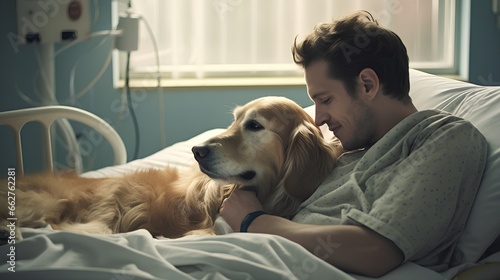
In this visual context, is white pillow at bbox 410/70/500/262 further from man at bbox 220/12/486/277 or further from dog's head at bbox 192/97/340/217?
dog's head at bbox 192/97/340/217

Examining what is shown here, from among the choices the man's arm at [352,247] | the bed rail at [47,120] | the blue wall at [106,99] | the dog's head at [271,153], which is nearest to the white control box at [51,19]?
the blue wall at [106,99]

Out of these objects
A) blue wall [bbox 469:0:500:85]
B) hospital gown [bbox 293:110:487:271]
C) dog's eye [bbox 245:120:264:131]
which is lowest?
hospital gown [bbox 293:110:487:271]

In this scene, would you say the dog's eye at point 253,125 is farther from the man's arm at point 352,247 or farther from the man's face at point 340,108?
the man's arm at point 352,247

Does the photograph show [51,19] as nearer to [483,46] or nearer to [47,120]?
[47,120]

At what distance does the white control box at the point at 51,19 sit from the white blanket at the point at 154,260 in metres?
1.81

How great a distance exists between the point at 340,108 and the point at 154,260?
2.09 feet

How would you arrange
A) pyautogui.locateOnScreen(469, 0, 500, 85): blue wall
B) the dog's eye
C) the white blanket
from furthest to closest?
pyautogui.locateOnScreen(469, 0, 500, 85): blue wall, the dog's eye, the white blanket

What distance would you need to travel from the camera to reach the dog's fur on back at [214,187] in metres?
1.59

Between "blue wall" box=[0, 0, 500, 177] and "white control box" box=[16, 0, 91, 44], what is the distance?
17.2 inches

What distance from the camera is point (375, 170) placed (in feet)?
4.74

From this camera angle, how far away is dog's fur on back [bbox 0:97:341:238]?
1.59 meters

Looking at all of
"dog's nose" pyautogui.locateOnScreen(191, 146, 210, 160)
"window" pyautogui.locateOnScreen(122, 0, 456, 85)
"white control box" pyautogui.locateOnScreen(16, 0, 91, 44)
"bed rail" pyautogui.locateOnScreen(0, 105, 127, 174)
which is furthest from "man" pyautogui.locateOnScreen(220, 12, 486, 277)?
"window" pyautogui.locateOnScreen(122, 0, 456, 85)

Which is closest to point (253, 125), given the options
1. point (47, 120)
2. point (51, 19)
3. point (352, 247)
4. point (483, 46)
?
point (352, 247)

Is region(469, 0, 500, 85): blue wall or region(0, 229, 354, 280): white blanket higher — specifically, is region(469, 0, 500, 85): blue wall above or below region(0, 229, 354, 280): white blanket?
above
